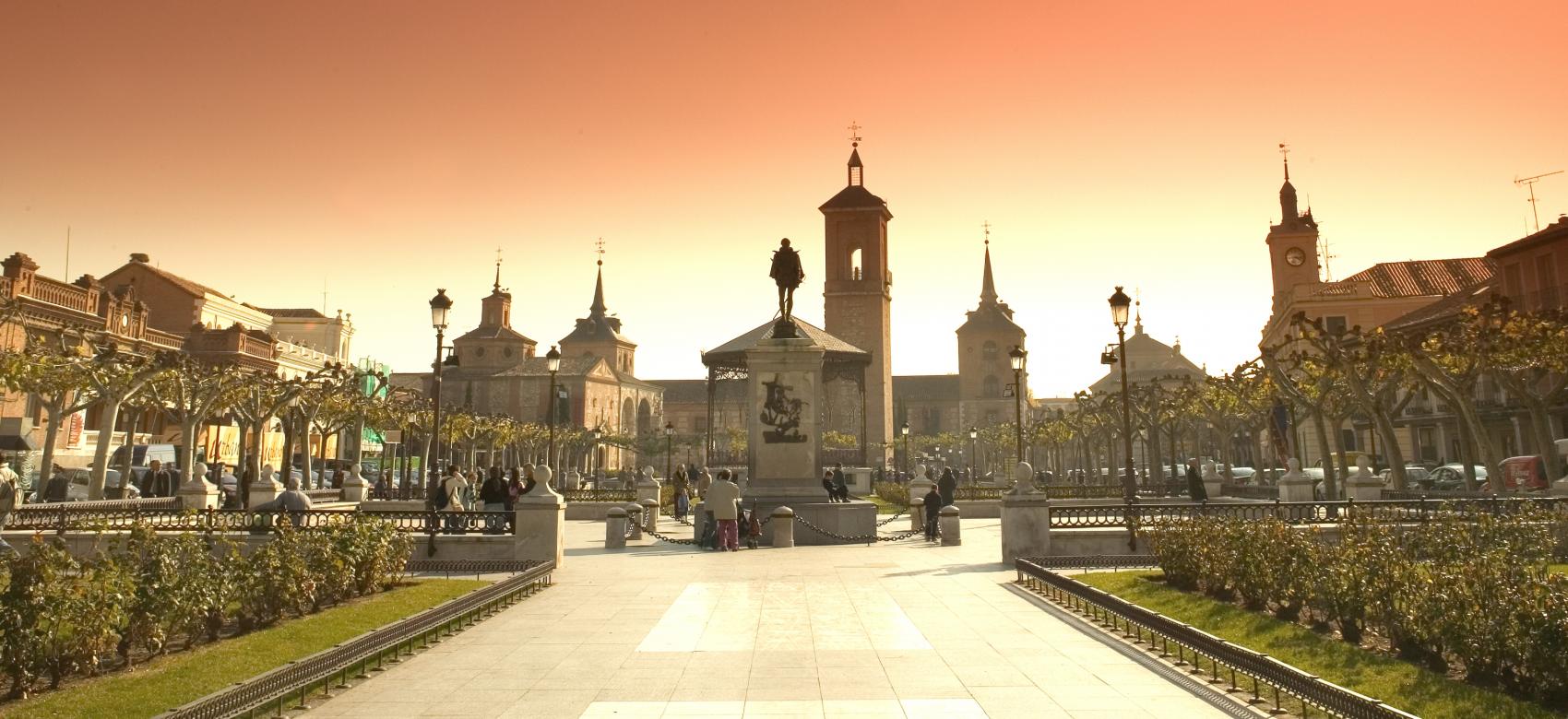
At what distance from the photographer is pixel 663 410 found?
130 meters

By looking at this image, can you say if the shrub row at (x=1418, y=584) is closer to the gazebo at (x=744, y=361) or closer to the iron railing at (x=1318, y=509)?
the iron railing at (x=1318, y=509)

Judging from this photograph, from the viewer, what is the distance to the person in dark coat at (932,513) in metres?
23.6

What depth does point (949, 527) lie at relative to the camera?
74.7ft

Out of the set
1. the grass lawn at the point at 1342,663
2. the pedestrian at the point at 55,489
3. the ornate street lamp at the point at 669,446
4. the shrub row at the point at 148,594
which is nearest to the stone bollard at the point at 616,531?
the shrub row at the point at 148,594

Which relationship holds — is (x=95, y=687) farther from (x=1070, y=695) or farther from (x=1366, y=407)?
(x=1366, y=407)

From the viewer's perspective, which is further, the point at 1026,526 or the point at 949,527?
the point at 949,527

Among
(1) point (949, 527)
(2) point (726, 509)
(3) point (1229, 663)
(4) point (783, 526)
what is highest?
(2) point (726, 509)

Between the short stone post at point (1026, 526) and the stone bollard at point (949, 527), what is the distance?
184 inches

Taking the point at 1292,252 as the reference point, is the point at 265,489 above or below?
below

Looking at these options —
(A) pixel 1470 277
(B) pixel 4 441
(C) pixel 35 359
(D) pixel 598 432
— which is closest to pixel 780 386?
(C) pixel 35 359

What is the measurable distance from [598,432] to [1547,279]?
64615mm

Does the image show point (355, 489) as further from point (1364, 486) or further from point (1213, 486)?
point (1364, 486)

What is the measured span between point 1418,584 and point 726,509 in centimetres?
1354

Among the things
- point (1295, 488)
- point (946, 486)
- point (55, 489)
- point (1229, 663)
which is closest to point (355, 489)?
point (55, 489)
